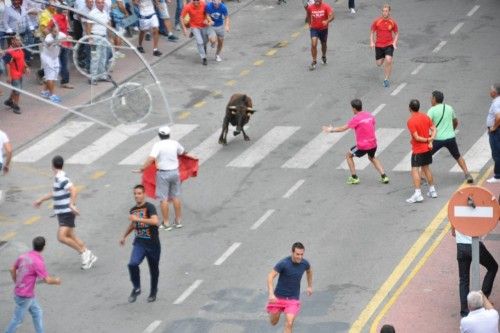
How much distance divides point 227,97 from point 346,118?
3.21 metres

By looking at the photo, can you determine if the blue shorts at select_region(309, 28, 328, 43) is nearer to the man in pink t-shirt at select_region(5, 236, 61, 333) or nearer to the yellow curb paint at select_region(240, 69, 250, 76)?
the yellow curb paint at select_region(240, 69, 250, 76)

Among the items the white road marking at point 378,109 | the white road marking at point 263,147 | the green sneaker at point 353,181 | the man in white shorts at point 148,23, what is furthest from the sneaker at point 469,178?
the man in white shorts at point 148,23

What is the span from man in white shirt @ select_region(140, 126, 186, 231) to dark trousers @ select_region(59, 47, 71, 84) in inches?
123

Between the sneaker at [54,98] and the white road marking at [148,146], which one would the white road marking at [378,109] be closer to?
the white road marking at [148,146]

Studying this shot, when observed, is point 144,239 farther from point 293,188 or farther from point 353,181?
point 353,181

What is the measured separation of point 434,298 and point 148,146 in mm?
9813

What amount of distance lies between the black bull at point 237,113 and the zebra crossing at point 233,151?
36cm

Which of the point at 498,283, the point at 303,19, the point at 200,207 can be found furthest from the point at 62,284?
the point at 303,19

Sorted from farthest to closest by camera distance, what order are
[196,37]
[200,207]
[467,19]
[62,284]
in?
[467,19] → [196,37] → [200,207] → [62,284]

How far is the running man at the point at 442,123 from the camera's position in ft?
93.1

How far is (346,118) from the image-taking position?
33.0m

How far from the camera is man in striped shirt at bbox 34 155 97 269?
82.8 ft

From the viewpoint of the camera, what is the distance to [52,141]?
32.4 m

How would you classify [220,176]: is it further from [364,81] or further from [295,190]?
[364,81]
